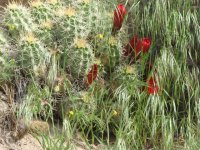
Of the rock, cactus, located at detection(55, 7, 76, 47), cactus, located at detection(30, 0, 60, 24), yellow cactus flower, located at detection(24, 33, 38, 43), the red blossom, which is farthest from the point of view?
the red blossom

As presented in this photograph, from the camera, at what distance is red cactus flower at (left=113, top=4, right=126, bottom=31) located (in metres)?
5.40

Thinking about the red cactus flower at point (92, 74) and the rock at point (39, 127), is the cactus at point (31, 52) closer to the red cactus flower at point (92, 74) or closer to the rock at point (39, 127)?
the red cactus flower at point (92, 74)

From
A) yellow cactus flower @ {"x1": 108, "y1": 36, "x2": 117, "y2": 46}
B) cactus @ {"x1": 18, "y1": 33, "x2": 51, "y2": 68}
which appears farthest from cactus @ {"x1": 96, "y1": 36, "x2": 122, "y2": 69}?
cactus @ {"x1": 18, "y1": 33, "x2": 51, "y2": 68}

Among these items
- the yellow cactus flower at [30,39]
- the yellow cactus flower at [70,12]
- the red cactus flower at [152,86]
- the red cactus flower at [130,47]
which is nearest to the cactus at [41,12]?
the yellow cactus flower at [70,12]

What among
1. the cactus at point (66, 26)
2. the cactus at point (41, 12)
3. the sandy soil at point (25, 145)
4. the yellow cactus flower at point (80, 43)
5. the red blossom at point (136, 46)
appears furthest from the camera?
the red blossom at point (136, 46)

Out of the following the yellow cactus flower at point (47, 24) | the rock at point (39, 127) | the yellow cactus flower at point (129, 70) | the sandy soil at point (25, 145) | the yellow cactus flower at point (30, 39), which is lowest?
the sandy soil at point (25, 145)

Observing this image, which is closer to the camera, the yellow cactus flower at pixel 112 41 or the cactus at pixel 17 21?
the cactus at pixel 17 21

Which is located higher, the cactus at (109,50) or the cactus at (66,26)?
the cactus at (66,26)

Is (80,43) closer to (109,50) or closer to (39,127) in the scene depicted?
(109,50)

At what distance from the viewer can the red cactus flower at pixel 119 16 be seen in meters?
5.40

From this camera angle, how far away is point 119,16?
541 cm

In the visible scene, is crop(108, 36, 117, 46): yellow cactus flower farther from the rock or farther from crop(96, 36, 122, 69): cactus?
the rock

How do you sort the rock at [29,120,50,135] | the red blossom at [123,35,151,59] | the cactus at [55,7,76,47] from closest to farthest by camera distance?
the rock at [29,120,50,135]
the cactus at [55,7,76,47]
the red blossom at [123,35,151,59]

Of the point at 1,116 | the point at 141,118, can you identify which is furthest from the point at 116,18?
the point at 1,116
